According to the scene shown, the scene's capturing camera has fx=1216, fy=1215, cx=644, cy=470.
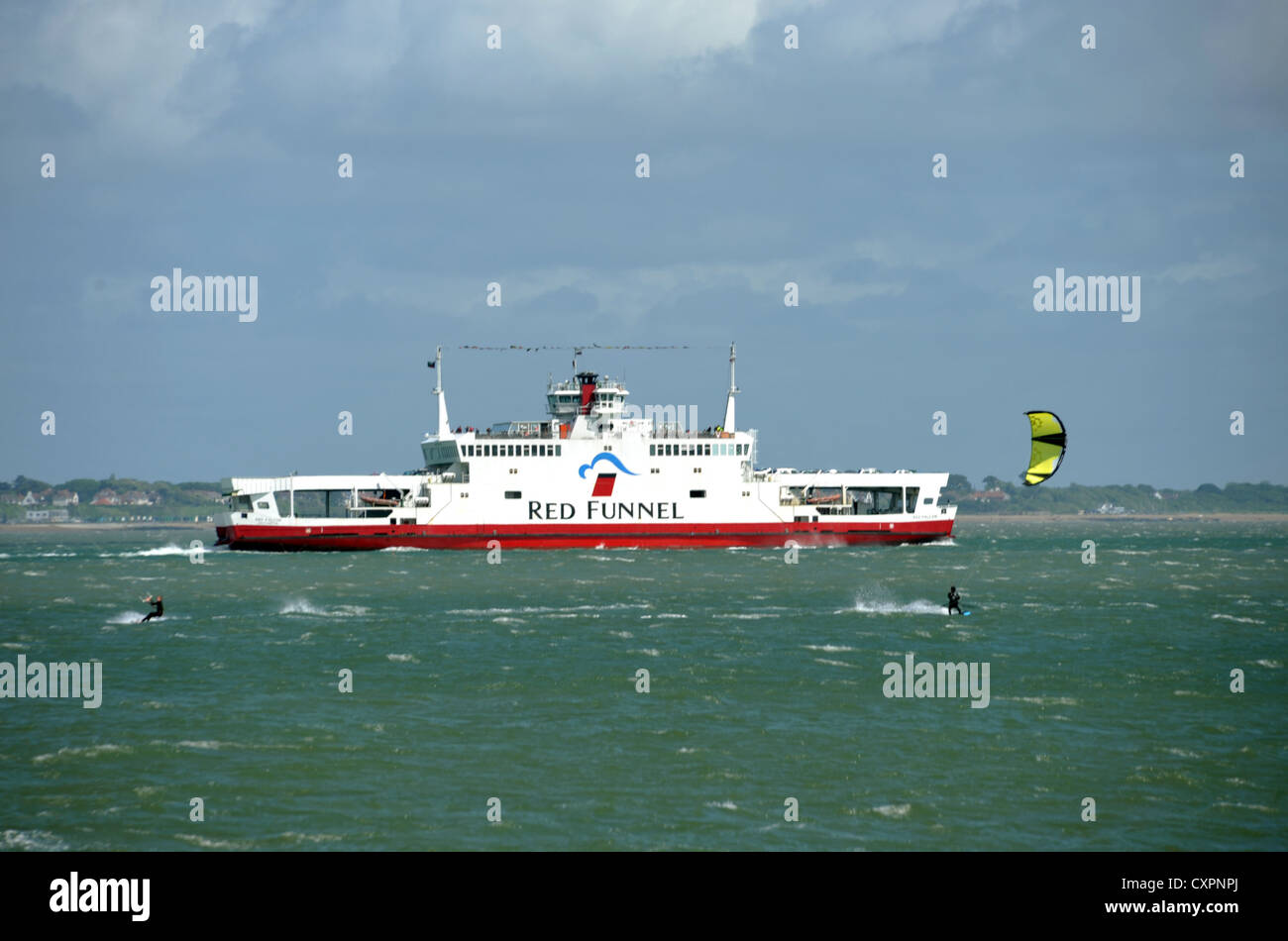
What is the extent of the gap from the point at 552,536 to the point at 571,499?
2.69 m

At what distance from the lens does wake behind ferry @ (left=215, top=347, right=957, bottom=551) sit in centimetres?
7744

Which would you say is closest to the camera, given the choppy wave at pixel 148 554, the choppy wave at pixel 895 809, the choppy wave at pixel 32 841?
the choppy wave at pixel 32 841

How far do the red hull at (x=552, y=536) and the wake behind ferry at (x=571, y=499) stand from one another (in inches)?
3.0

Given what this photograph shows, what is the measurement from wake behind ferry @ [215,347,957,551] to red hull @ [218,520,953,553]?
0.25 feet

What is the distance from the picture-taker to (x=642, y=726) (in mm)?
25281

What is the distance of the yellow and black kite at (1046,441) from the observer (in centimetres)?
3297

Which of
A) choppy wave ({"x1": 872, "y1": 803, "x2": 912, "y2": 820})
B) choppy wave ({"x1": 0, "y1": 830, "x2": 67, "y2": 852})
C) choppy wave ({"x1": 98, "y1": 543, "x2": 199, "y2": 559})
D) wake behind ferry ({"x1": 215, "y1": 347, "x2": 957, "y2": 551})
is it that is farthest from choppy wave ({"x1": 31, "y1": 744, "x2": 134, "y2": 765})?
choppy wave ({"x1": 98, "y1": 543, "x2": 199, "y2": 559})

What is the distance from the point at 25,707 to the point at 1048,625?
31471mm


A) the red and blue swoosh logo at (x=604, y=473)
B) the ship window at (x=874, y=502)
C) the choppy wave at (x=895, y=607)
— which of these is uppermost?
the red and blue swoosh logo at (x=604, y=473)

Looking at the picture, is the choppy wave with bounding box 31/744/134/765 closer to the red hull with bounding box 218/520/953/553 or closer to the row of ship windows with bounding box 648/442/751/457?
the red hull with bounding box 218/520/953/553

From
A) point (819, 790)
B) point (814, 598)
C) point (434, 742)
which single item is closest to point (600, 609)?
point (814, 598)

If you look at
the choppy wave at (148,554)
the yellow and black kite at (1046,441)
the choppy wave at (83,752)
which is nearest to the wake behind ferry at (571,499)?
the choppy wave at (148,554)

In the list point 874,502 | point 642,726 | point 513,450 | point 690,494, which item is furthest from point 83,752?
point 874,502

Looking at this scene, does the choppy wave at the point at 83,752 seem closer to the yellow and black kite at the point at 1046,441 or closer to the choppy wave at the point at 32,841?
the choppy wave at the point at 32,841
